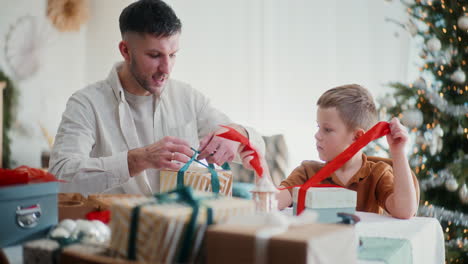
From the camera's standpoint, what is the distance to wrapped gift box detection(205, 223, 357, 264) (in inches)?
26.4

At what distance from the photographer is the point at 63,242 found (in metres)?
0.89

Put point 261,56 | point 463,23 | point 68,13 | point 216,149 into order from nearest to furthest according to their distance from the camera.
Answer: point 216,149 < point 463,23 < point 261,56 < point 68,13

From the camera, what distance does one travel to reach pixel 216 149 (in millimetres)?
1625

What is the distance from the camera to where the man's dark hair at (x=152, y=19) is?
197 centimetres

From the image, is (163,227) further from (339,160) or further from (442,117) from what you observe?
(442,117)

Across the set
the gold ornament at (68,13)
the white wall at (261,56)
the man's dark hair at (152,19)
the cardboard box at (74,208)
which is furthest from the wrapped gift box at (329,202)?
the gold ornament at (68,13)

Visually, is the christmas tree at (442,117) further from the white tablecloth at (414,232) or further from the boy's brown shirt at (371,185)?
the white tablecloth at (414,232)

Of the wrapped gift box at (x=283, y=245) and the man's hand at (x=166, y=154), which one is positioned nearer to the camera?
the wrapped gift box at (x=283, y=245)

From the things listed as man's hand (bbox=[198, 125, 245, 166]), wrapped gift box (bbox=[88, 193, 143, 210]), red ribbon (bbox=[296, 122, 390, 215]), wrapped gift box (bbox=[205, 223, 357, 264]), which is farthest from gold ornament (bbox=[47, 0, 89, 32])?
wrapped gift box (bbox=[205, 223, 357, 264])

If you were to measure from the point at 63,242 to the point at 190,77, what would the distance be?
435cm

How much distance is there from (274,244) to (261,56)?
4284 millimetres

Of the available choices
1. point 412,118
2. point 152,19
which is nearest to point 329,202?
point 152,19

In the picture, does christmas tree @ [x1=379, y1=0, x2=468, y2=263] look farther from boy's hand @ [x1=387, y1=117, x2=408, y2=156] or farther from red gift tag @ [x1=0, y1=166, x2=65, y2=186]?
red gift tag @ [x1=0, y1=166, x2=65, y2=186]

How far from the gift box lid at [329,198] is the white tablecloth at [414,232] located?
79 millimetres
